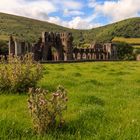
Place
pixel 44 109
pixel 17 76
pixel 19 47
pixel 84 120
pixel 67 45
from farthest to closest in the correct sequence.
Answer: pixel 67 45 < pixel 19 47 < pixel 17 76 < pixel 84 120 < pixel 44 109

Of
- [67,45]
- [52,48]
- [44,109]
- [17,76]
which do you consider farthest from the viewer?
[52,48]

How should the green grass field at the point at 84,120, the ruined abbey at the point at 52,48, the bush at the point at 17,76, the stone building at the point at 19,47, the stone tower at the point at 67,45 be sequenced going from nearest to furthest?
the green grass field at the point at 84,120, the bush at the point at 17,76, the stone building at the point at 19,47, the ruined abbey at the point at 52,48, the stone tower at the point at 67,45

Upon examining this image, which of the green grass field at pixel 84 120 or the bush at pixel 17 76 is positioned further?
the bush at pixel 17 76

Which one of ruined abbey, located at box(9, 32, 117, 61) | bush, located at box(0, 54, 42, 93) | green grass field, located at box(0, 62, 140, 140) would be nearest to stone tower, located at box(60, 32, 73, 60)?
ruined abbey, located at box(9, 32, 117, 61)

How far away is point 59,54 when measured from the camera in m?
112

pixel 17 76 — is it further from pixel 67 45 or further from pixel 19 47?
pixel 67 45

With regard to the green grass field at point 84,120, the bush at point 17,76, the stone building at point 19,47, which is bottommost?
the green grass field at point 84,120

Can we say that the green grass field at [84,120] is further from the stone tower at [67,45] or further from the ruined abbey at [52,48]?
the stone tower at [67,45]

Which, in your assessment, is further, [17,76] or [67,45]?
[67,45]

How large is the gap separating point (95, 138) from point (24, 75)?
25.1ft

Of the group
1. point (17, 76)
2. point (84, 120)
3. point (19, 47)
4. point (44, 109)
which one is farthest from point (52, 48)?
point (44, 109)

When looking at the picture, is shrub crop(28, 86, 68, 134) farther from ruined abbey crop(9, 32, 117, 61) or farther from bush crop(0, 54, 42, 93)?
ruined abbey crop(9, 32, 117, 61)

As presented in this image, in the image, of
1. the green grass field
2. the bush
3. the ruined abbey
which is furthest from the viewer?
the ruined abbey

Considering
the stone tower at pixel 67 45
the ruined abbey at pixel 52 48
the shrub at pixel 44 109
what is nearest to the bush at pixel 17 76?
the shrub at pixel 44 109
